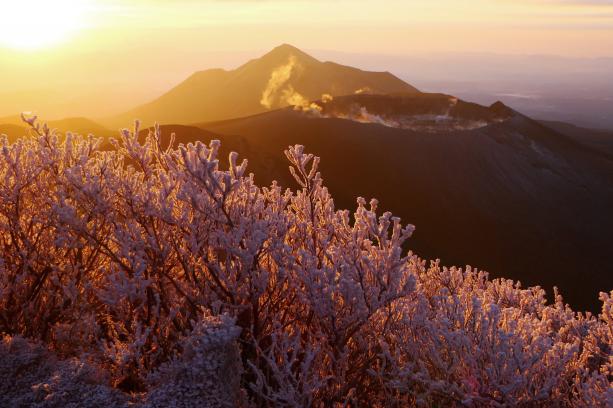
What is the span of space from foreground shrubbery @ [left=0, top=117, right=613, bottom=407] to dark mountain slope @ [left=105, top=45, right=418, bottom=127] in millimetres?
87542

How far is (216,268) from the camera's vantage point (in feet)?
14.0

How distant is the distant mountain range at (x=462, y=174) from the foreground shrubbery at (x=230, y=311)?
21.8 metres

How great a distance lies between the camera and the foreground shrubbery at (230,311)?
3.79 m

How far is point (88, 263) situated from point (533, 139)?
127ft

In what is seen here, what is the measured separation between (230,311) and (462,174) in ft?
100

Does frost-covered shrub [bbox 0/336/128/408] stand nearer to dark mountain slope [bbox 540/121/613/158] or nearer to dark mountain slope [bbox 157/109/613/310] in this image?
dark mountain slope [bbox 157/109/613/310]

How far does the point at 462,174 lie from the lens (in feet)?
108

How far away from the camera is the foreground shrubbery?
12.4 ft

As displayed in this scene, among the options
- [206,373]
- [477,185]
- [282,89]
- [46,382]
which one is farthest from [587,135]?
[46,382]

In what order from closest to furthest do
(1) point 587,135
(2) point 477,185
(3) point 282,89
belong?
(2) point 477,185
(1) point 587,135
(3) point 282,89

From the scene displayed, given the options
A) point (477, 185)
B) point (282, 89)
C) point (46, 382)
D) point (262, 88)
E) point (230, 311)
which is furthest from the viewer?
point (262, 88)

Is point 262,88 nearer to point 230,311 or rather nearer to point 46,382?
point 230,311

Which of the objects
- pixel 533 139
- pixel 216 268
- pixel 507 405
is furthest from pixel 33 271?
pixel 533 139

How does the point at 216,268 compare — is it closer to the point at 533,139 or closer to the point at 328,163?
the point at 328,163
